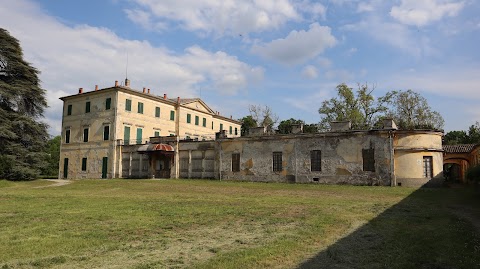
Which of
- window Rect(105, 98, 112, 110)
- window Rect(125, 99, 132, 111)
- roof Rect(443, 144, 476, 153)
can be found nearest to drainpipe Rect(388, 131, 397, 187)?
roof Rect(443, 144, 476, 153)

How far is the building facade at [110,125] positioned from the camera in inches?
1569

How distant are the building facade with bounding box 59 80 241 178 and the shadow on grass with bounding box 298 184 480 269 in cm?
2995

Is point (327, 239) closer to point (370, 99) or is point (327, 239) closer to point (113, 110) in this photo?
point (113, 110)

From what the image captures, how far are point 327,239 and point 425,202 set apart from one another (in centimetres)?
1012

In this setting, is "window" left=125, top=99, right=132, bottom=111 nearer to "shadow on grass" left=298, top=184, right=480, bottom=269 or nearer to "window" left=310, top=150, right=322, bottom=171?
"window" left=310, top=150, right=322, bottom=171

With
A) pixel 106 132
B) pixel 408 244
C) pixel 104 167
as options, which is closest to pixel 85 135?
pixel 106 132

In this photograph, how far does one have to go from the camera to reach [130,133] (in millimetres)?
40844

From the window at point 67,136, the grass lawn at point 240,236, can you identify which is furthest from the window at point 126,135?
the grass lawn at point 240,236

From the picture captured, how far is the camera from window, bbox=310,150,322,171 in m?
29.2

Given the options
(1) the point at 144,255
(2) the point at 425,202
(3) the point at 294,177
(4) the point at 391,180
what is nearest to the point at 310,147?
(3) the point at 294,177

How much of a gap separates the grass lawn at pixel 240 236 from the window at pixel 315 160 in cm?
1356

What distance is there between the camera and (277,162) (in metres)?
31.0

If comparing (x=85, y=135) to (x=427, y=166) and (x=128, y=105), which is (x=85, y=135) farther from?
(x=427, y=166)

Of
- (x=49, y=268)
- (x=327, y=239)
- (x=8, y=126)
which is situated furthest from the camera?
(x=8, y=126)
